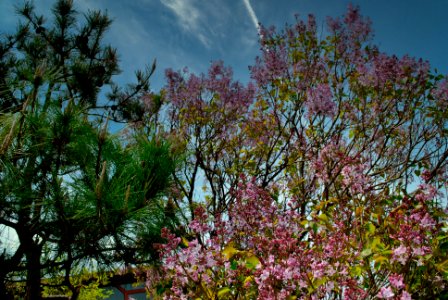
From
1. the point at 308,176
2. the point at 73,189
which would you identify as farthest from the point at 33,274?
the point at 308,176

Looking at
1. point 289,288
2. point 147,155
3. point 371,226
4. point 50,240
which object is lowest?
point 289,288

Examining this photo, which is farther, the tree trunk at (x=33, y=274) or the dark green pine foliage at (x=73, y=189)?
the tree trunk at (x=33, y=274)

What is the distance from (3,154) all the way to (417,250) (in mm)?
2760

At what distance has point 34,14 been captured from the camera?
20.7ft

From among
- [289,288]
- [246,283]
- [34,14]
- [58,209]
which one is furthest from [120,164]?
[34,14]

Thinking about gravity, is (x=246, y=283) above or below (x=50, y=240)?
below

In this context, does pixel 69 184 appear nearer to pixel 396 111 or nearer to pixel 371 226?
pixel 371 226

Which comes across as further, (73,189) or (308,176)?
(308,176)

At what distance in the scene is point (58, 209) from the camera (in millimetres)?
3047

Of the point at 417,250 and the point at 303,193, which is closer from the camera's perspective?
the point at 417,250

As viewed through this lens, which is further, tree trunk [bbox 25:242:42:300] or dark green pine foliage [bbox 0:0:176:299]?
tree trunk [bbox 25:242:42:300]

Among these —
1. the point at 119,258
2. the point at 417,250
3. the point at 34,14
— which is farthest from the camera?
the point at 34,14

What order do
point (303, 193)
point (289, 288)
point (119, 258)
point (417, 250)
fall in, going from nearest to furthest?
point (417, 250) < point (289, 288) < point (119, 258) < point (303, 193)

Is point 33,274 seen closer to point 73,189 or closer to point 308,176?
point 73,189
